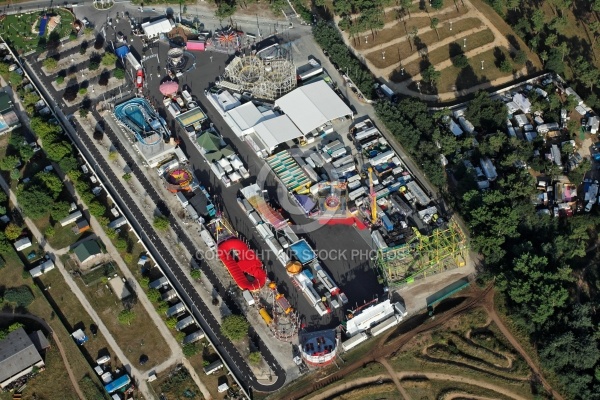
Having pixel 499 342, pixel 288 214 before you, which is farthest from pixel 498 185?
pixel 288 214

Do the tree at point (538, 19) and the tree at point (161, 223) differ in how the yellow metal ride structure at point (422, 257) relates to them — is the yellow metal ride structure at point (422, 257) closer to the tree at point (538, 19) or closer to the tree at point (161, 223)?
the tree at point (161, 223)

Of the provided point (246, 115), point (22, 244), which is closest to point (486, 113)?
point (246, 115)

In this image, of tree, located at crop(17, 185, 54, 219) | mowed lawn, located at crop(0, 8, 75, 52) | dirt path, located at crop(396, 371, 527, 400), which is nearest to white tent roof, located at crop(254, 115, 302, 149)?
tree, located at crop(17, 185, 54, 219)

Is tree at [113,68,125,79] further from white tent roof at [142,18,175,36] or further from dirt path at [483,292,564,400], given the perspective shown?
dirt path at [483,292,564,400]

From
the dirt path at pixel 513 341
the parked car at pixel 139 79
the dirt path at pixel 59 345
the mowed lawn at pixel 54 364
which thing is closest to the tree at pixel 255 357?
Result: the mowed lawn at pixel 54 364

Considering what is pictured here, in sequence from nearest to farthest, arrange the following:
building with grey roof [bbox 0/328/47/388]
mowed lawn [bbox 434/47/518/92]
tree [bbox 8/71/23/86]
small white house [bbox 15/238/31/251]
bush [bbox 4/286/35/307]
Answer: building with grey roof [bbox 0/328/47/388], bush [bbox 4/286/35/307], small white house [bbox 15/238/31/251], mowed lawn [bbox 434/47/518/92], tree [bbox 8/71/23/86]
